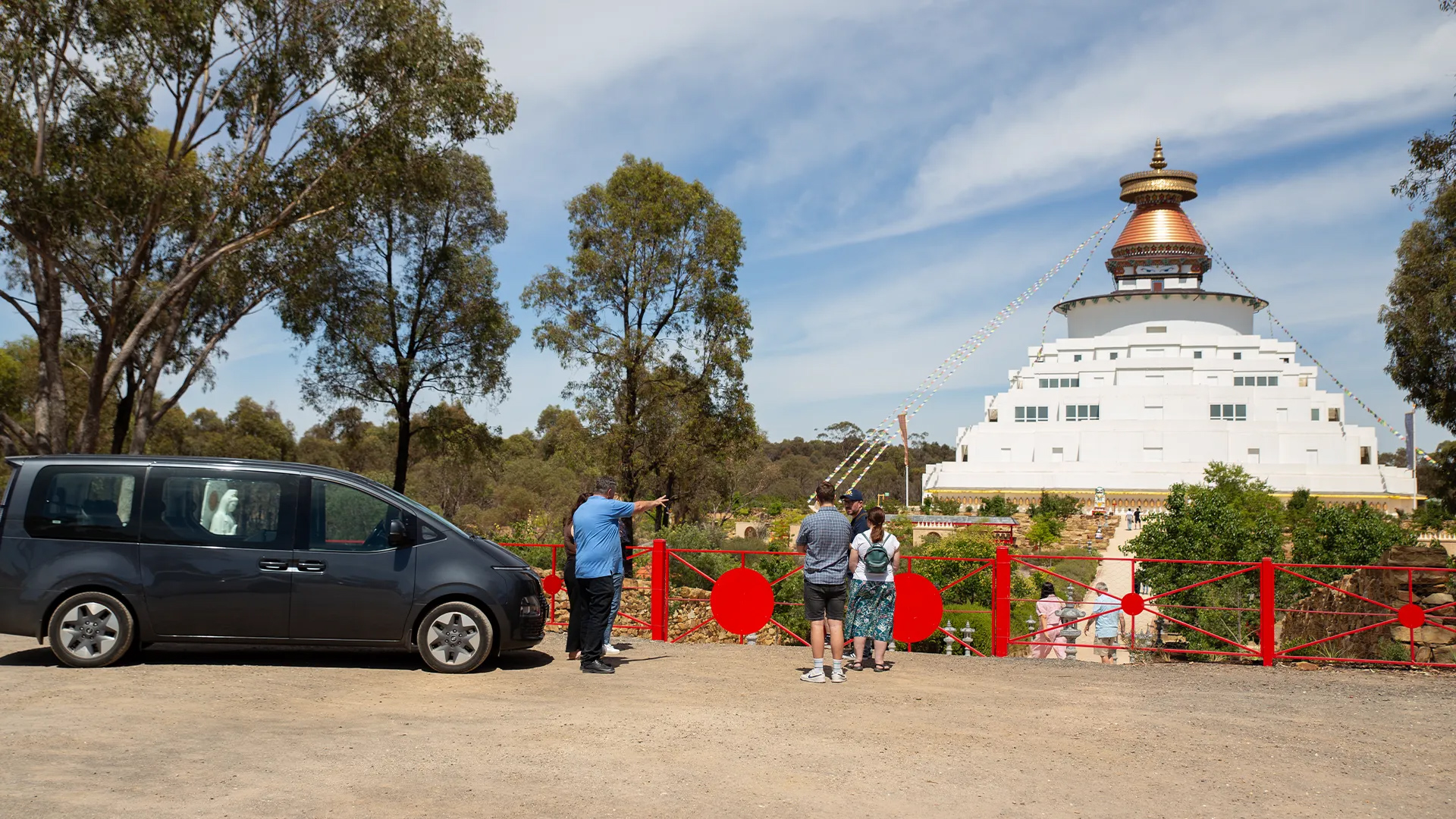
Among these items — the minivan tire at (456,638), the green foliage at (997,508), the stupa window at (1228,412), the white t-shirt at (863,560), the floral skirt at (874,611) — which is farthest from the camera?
the stupa window at (1228,412)

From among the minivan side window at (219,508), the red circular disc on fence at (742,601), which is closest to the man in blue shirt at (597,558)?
the red circular disc on fence at (742,601)

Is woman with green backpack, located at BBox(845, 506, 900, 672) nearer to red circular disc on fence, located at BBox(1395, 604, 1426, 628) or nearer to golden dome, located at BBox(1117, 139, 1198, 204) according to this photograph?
red circular disc on fence, located at BBox(1395, 604, 1426, 628)

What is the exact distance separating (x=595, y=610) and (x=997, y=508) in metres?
44.1

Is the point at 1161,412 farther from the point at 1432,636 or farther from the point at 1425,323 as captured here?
the point at 1432,636

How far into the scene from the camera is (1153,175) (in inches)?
2589

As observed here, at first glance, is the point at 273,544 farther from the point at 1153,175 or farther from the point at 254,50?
the point at 1153,175

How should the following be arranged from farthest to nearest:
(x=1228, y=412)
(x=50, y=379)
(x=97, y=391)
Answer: (x=1228, y=412) < (x=97, y=391) < (x=50, y=379)

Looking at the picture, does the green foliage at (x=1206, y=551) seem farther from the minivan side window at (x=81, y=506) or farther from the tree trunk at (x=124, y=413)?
the tree trunk at (x=124, y=413)

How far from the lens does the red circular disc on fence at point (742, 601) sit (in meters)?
11.0

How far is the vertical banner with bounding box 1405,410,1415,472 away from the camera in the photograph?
51550mm

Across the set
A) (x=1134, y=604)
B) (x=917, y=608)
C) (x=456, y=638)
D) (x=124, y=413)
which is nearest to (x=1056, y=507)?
(x=124, y=413)

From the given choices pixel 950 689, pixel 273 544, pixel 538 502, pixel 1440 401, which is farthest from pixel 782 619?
pixel 538 502

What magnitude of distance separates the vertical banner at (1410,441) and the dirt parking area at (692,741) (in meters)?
49.6

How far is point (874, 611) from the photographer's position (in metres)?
9.48
